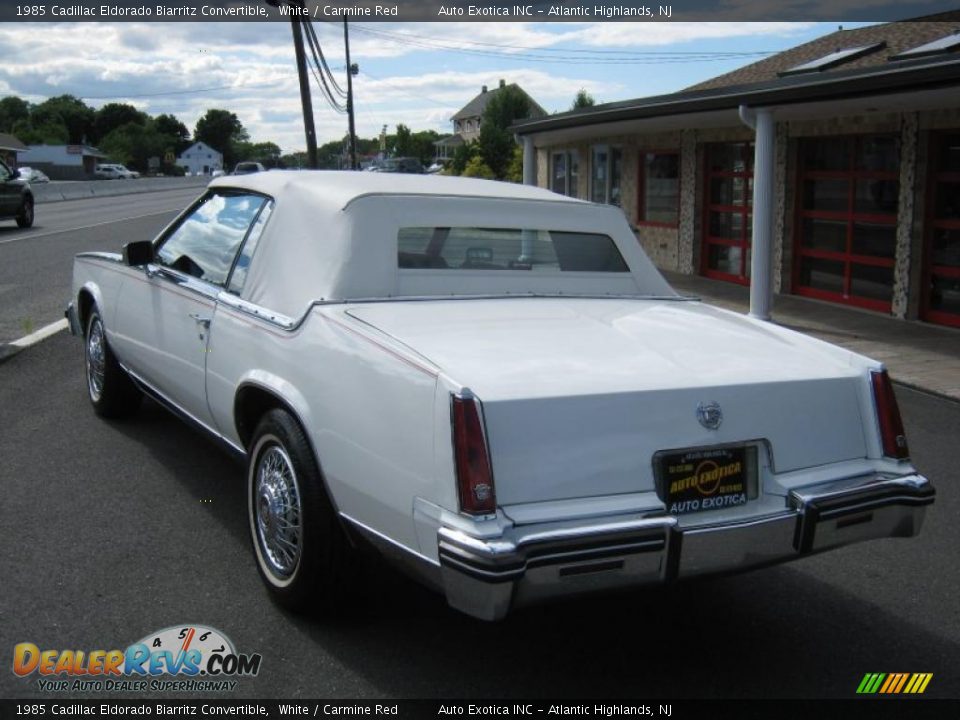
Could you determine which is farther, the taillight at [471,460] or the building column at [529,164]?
the building column at [529,164]

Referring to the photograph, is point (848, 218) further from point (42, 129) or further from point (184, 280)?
point (42, 129)

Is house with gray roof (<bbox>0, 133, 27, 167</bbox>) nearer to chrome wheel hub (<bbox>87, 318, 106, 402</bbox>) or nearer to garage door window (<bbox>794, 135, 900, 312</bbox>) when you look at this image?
garage door window (<bbox>794, 135, 900, 312</bbox>)

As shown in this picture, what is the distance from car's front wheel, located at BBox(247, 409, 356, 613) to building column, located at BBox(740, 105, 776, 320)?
9.11m

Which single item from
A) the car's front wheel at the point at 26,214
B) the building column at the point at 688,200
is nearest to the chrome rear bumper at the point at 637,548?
the building column at the point at 688,200

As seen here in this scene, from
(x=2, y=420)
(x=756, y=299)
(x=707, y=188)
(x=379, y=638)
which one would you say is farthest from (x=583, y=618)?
(x=707, y=188)

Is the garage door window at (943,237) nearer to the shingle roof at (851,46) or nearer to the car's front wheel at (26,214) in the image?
the shingle roof at (851,46)

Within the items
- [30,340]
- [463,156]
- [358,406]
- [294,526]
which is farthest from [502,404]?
[463,156]

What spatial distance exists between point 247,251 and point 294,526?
1517 millimetres

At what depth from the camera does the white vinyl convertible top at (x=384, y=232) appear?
4418mm

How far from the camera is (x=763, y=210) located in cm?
1236

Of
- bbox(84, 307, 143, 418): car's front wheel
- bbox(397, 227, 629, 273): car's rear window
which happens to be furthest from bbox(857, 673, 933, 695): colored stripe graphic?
bbox(84, 307, 143, 418): car's front wheel

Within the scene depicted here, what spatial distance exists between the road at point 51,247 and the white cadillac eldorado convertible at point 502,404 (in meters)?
6.40

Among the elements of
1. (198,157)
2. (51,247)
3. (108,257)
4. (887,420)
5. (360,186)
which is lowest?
(51,247)

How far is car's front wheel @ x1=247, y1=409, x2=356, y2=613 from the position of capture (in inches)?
151
